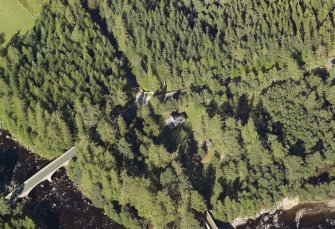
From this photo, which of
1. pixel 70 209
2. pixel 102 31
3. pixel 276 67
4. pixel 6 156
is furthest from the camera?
pixel 102 31

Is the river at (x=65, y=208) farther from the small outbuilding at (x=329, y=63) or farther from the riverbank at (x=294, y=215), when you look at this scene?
the small outbuilding at (x=329, y=63)

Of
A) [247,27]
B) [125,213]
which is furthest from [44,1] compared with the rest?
[125,213]

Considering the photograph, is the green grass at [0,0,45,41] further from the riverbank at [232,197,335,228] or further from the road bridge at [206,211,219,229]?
the riverbank at [232,197,335,228]

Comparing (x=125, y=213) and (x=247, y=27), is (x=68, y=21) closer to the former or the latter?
(x=247, y=27)

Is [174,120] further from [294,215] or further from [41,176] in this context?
[294,215]

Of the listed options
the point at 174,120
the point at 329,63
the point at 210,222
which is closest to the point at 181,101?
the point at 174,120

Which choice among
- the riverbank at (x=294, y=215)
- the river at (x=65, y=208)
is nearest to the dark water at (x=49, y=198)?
the river at (x=65, y=208)
